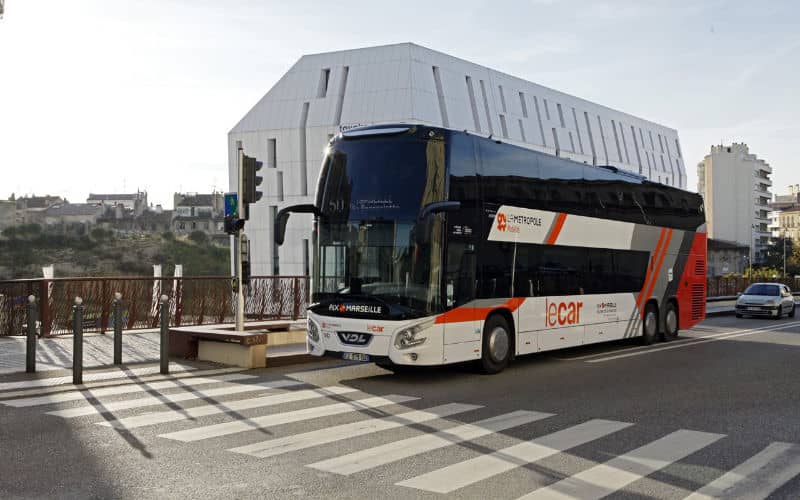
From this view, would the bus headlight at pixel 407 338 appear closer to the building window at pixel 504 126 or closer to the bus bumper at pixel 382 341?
the bus bumper at pixel 382 341

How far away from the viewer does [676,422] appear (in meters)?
9.48

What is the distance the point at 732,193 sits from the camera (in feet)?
485

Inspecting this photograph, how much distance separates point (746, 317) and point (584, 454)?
2799 cm

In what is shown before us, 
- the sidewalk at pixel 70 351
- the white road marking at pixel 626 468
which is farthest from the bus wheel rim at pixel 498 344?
the sidewalk at pixel 70 351

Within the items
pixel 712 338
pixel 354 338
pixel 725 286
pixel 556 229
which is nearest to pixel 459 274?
pixel 354 338

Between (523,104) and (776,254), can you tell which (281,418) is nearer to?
(523,104)

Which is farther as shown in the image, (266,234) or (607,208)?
(266,234)

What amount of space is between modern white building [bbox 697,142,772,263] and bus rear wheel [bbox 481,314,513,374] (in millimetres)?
142105

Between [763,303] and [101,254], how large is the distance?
76933mm

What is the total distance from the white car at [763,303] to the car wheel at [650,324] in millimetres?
14264

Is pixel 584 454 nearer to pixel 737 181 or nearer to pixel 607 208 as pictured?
pixel 607 208

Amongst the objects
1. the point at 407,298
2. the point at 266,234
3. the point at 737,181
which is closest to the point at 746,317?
the point at 407,298

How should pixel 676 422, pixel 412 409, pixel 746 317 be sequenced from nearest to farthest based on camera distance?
pixel 676 422 < pixel 412 409 < pixel 746 317

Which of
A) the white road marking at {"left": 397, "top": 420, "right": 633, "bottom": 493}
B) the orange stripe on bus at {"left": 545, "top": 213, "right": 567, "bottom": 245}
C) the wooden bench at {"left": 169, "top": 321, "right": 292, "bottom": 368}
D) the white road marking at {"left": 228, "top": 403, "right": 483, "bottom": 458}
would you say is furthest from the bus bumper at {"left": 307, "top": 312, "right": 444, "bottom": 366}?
the orange stripe on bus at {"left": 545, "top": 213, "right": 567, "bottom": 245}
